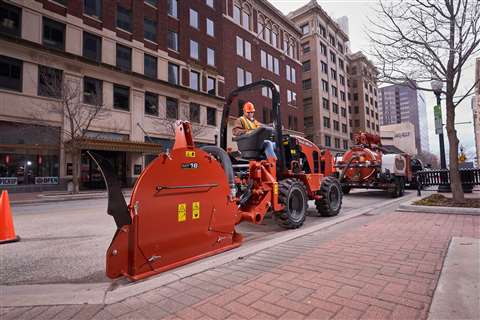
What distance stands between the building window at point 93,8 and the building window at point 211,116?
42.8 feet

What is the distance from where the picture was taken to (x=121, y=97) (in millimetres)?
23469

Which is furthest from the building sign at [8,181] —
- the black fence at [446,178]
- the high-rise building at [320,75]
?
the high-rise building at [320,75]

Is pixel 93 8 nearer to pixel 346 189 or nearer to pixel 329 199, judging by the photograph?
pixel 346 189

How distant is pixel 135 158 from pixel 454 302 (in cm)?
2388

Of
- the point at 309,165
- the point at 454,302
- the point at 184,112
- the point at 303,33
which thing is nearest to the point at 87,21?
the point at 184,112

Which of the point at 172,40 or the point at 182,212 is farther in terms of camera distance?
the point at 172,40

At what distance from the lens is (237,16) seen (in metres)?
36.6

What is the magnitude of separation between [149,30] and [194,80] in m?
6.27

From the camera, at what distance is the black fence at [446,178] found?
12.3 meters

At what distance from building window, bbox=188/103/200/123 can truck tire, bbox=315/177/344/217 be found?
22.2 metres

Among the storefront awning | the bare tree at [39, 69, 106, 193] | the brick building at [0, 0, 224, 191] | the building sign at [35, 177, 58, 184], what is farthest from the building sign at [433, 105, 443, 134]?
the building sign at [35, 177, 58, 184]

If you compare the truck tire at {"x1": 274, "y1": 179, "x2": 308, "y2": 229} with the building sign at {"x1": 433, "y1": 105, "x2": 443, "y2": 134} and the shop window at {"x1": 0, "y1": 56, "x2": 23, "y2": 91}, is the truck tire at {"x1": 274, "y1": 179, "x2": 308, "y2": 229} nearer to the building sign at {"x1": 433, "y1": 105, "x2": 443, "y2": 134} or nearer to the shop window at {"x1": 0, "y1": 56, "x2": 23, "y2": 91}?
the building sign at {"x1": 433, "y1": 105, "x2": 443, "y2": 134}

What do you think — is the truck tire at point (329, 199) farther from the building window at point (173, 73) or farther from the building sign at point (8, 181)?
the building window at point (173, 73)

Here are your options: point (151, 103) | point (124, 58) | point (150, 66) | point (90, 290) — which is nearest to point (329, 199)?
point (90, 290)
